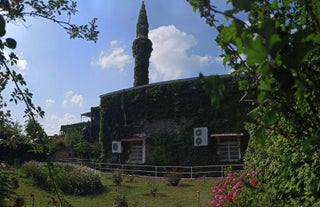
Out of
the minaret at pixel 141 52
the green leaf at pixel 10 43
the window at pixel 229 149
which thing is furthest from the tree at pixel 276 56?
the minaret at pixel 141 52

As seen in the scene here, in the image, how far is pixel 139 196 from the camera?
13234 mm

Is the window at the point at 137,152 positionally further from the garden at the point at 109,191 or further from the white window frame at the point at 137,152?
the garden at the point at 109,191

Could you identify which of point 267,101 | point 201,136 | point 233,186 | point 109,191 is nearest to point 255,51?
point 267,101

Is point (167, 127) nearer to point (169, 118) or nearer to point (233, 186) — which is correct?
point (169, 118)

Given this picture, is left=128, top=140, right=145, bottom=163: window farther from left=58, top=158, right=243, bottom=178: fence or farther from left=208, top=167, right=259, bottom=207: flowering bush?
left=208, top=167, right=259, bottom=207: flowering bush

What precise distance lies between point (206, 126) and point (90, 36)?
18.9 m

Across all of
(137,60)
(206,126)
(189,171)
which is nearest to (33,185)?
(189,171)

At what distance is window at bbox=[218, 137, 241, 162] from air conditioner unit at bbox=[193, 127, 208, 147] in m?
0.82

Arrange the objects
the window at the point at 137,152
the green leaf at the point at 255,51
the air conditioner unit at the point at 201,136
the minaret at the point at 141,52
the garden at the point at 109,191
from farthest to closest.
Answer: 1. the minaret at the point at 141,52
2. the window at the point at 137,152
3. the air conditioner unit at the point at 201,136
4. the garden at the point at 109,191
5. the green leaf at the point at 255,51

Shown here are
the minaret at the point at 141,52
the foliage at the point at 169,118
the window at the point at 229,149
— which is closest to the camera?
the window at the point at 229,149

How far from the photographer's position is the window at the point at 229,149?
20.6 m

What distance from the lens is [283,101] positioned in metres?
1.07

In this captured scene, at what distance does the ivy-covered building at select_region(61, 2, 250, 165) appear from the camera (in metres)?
21.2

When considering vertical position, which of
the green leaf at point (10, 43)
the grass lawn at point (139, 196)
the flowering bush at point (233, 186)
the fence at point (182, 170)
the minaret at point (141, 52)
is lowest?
the grass lawn at point (139, 196)
